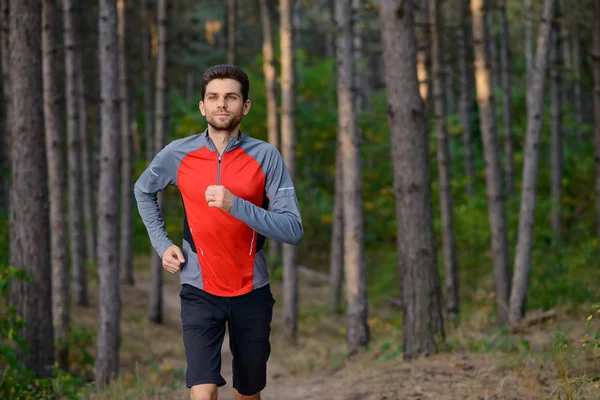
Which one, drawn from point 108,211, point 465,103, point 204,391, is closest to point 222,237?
point 204,391

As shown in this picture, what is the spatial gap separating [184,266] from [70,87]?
38.1 feet

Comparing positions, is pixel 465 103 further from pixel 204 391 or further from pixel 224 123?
pixel 204 391

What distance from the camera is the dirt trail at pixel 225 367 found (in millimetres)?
8297

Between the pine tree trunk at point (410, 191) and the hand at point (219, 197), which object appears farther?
the pine tree trunk at point (410, 191)

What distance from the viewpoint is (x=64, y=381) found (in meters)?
7.95

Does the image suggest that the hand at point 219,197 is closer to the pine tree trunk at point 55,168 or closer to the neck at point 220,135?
the neck at point 220,135

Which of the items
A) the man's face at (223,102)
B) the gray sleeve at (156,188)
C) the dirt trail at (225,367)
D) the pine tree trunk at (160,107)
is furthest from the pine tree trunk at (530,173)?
the man's face at (223,102)

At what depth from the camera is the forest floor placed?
20.8 feet

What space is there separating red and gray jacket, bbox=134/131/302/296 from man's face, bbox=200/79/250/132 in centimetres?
12

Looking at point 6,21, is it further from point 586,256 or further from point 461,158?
point 461,158

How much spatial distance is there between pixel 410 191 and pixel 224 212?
4.34m

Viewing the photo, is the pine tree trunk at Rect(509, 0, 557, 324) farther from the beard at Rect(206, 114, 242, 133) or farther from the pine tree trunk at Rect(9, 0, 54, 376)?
the beard at Rect(206, 114, 242, 133)

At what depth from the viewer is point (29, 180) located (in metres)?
8.27

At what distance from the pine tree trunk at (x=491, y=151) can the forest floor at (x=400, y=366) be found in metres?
0.75
